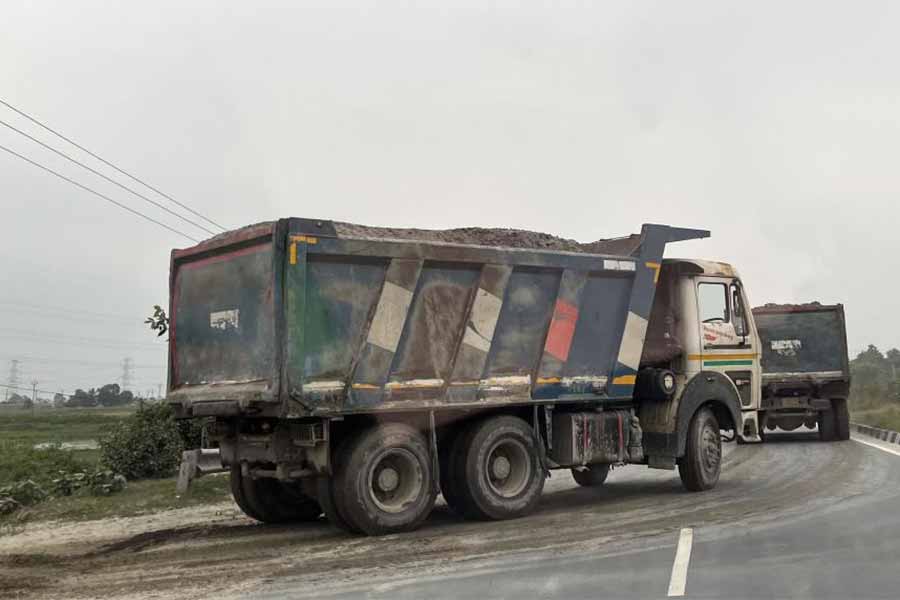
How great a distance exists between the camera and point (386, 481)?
8531mm

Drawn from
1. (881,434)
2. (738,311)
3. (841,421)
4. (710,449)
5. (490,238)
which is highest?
(490,238)

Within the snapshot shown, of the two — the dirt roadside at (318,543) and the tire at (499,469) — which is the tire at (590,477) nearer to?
the dirt roadside at (318,543)

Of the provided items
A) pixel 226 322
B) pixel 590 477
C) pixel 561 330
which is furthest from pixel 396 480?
pixel 590 477

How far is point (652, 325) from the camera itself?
11.4 meters

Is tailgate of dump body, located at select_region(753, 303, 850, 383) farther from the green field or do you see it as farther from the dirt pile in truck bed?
the green field

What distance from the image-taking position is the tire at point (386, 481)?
26.8ft

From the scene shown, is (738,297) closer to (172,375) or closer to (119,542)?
→ (172,375)

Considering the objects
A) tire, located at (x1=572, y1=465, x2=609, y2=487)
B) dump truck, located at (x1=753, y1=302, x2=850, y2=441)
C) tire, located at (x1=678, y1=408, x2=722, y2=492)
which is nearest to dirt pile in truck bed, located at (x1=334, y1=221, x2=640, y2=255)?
tire, located at (x1=678, y1=408, x2=722, y2=492)

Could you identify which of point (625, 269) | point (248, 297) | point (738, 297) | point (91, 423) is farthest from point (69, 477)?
point (91, 423)

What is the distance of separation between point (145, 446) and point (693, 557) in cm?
964

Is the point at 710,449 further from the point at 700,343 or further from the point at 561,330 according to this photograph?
the point at 561,330

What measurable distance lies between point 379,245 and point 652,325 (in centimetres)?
461

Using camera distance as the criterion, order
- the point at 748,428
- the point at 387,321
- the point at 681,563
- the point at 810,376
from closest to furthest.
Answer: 1. the point at 681,563
2. the point at 387,321
3. the point at 748,428
4. the point at 810,376

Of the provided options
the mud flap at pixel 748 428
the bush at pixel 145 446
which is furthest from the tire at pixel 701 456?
the bush at pixel 145 446
